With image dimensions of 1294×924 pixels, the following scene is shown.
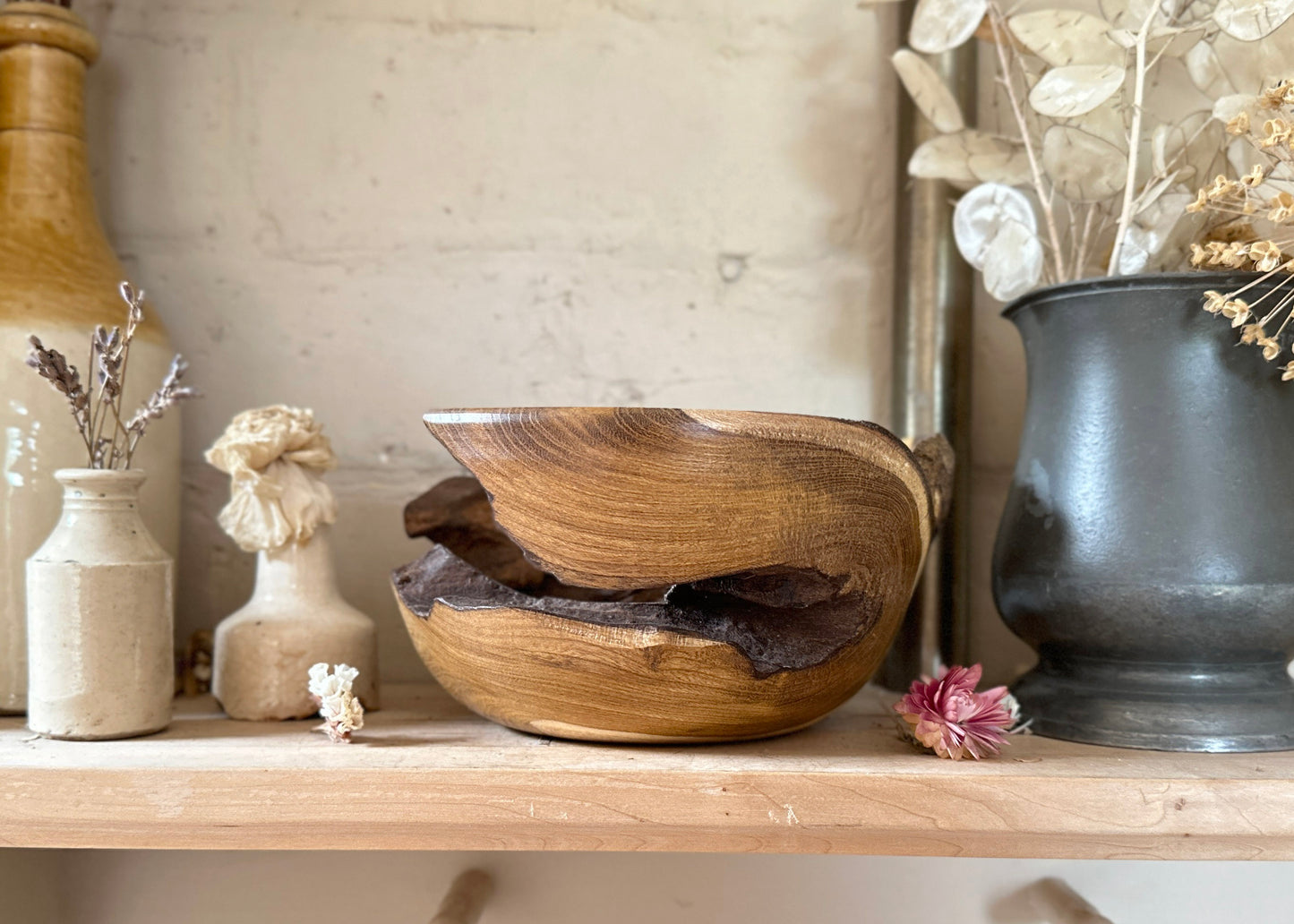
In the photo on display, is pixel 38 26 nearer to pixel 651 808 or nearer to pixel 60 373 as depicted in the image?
pixel 60 373

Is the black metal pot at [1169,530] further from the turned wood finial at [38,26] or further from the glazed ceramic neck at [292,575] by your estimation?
the turned wood finial at [38,26]

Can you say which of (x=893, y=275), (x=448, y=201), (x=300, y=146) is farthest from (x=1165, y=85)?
(x=300, y=146)

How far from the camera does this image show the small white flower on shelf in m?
0.49

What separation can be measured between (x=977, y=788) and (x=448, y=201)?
21.3 inches

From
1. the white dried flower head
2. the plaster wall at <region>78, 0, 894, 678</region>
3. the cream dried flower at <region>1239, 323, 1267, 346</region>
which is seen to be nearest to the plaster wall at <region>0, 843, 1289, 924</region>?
the plaster wall at <region>78, 0, 894, 678</region>

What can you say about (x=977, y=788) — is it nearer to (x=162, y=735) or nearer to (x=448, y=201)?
(x=162, y=735)

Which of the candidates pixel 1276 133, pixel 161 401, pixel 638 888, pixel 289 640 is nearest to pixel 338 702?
pixel 289 640

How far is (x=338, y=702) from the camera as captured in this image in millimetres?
485

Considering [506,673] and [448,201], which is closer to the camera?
[506,673]

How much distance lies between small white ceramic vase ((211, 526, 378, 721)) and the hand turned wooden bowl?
0.09 meters

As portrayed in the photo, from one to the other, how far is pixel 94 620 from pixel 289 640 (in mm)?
102

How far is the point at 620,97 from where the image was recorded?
72cm

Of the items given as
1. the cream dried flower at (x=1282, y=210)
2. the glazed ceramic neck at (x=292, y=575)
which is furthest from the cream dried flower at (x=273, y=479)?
the cream dried flower at (x=1282, y=210)

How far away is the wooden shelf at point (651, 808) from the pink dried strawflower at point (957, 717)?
2 centimetres
